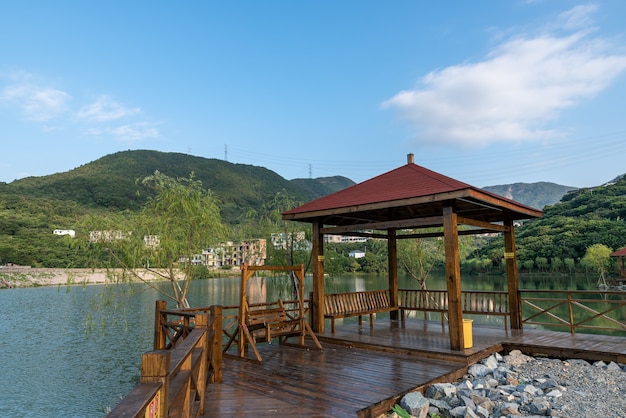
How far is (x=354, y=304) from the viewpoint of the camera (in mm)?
8477

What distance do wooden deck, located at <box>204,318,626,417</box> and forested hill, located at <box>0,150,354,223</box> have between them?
26.0 m

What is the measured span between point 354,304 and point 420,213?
2.80 meters

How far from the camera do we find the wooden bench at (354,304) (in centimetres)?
802

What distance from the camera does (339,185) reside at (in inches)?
6063

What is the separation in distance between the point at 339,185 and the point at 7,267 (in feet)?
404

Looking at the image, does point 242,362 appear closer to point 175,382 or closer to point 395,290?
point 175,382

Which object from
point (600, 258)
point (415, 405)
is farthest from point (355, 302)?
point (600, 258)

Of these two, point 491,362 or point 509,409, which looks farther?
point 491,362

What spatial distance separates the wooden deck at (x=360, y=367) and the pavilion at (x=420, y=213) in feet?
2.34

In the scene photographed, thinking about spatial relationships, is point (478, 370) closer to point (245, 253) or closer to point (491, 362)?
point (491, 362)

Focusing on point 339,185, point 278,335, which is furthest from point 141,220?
point 339,185

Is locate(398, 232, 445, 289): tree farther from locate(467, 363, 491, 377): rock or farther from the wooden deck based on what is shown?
locate(467, 363, 491, 377): rock

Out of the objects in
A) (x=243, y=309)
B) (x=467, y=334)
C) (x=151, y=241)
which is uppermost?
(x=151, y=241)

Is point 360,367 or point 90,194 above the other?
point 90,194
